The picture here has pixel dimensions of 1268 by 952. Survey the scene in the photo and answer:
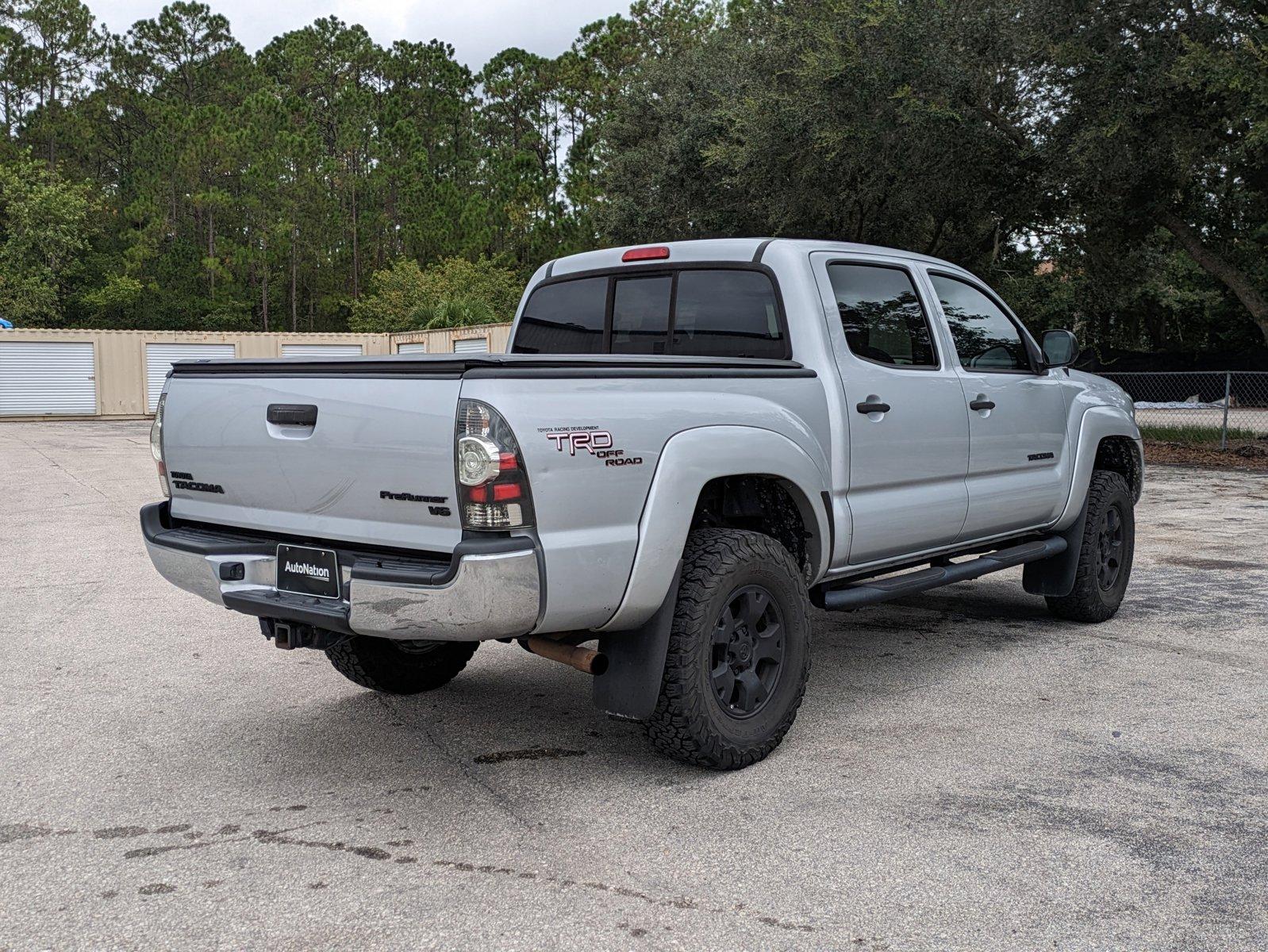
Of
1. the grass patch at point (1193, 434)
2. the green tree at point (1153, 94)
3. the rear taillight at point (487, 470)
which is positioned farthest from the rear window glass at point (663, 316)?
the grass patch at point (1193, 434)

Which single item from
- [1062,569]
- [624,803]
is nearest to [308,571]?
[624,803]

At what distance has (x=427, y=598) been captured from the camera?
3486 millimetres

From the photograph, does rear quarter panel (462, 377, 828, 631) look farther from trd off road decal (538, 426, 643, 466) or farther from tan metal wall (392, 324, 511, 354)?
tan metal wall (392, 324, 511, 354)

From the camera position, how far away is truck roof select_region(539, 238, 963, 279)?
489cm

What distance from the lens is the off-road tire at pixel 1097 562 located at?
21.5 feet

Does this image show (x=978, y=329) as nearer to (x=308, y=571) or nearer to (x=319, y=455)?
(x=319, y=455)

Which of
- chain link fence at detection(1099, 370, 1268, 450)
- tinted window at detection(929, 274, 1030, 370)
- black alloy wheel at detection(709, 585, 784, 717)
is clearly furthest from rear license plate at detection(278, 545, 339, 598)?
chain link fence at detection(1099, 370, 1268, 450)

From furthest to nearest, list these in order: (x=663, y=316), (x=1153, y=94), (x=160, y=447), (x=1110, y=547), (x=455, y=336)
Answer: (x=455, y=336) < (x=1153, y=94) < (x=1110, y=547) < (x=663, y=316) < (x=160, y=447)

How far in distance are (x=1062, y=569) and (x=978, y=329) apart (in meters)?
1.56

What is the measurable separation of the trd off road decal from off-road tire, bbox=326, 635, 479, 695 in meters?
1.61

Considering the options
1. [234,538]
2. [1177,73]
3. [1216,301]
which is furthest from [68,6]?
[234,538]

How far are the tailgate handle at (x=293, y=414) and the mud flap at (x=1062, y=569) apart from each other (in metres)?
4.27

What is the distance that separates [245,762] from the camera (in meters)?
4.41

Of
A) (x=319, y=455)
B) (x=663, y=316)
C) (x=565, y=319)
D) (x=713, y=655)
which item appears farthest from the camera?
(x=565, y=319)
